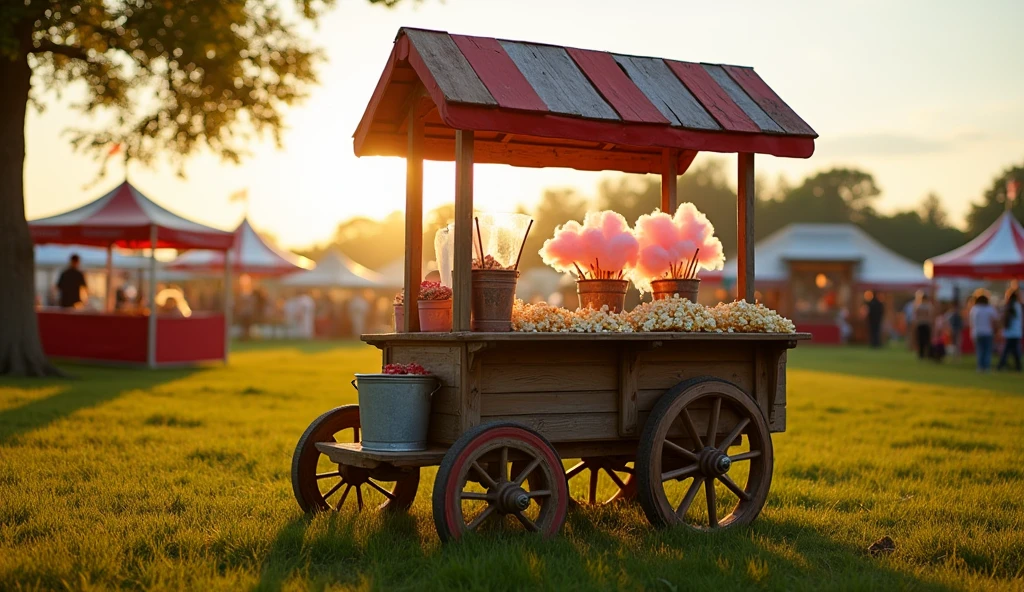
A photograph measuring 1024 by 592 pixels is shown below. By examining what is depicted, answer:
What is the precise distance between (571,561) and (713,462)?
1.28 meters

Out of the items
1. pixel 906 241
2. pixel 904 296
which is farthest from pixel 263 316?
pixel 906 241

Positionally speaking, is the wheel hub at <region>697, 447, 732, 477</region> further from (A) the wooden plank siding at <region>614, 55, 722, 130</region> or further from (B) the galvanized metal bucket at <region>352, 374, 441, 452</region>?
(A) the wooden plank siding at <region>614, 55, 722, 130</region>

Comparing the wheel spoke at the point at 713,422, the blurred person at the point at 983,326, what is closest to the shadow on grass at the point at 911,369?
the blurred person at the point at 983,326

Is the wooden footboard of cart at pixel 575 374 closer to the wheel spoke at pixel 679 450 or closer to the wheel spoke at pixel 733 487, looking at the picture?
the wheel spoke at pixel 679 450

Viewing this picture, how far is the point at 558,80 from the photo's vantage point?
5891mm

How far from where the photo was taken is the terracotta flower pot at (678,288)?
6.31 meters

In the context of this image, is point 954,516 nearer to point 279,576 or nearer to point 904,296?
point 279,576

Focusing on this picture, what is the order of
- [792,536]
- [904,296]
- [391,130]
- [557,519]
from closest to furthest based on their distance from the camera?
1. [557,519]
2. [792,536]
3. [391,130]
4. [904,296]

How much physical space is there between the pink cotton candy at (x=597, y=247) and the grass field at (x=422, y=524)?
1.46 m

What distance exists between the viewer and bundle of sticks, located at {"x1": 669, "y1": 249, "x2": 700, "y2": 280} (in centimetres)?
638

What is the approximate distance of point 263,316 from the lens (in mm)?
39312

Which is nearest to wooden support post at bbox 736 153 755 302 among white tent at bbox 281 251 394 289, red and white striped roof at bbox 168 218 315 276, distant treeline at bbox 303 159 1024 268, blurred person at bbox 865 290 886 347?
red and white striped roof at bbox 168 218 315 276

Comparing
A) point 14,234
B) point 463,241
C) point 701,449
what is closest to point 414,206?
point 463,241

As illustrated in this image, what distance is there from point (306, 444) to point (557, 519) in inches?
60.9
